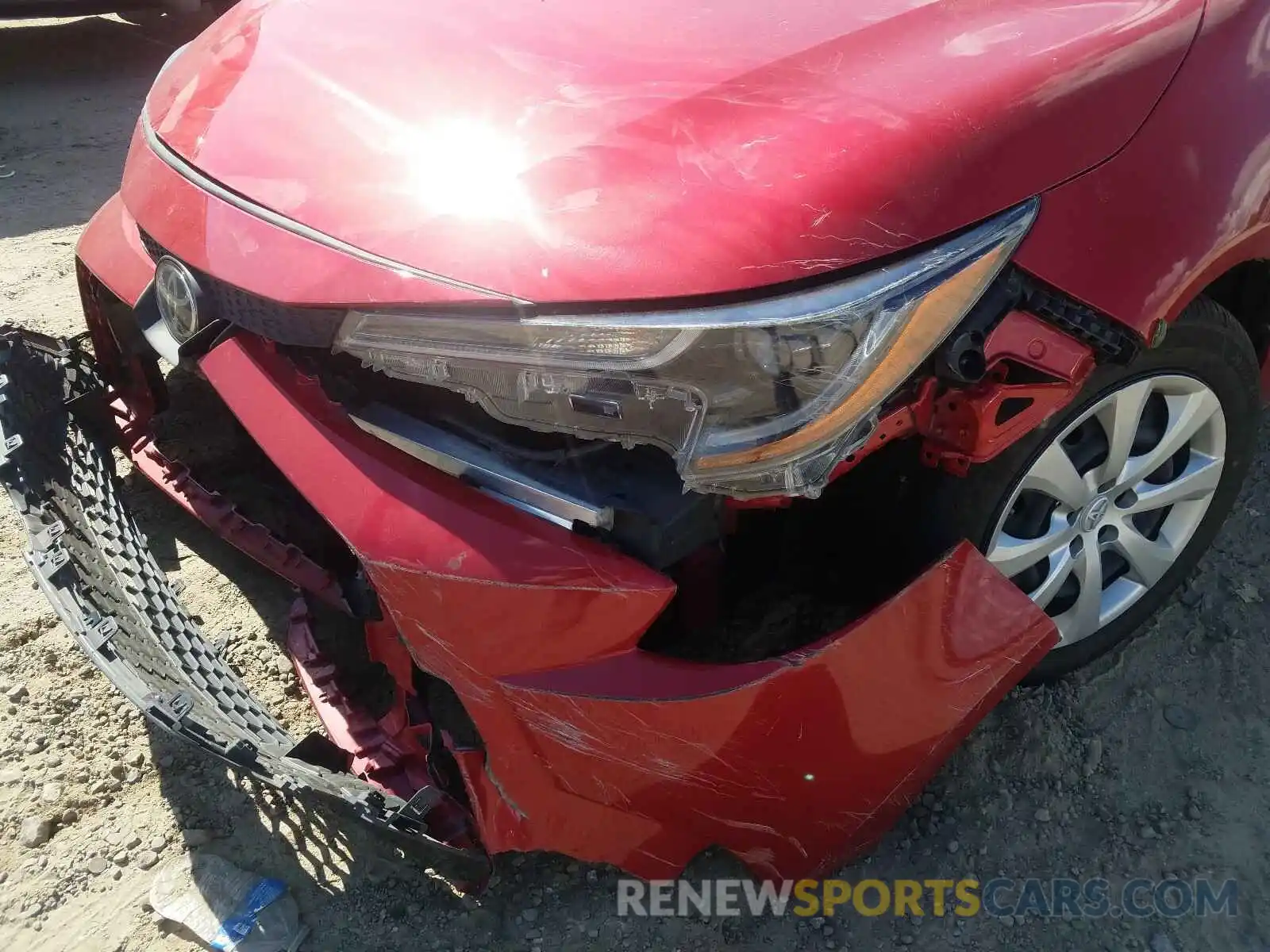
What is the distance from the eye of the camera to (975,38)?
1.73 m

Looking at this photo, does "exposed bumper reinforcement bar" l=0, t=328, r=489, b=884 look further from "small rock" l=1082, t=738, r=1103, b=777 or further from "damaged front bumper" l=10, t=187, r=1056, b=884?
"small rock" l=1082, t=738, r=1103, b=777

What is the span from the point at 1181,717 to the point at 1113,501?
0.62 meters

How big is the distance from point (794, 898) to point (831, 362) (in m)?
1.16

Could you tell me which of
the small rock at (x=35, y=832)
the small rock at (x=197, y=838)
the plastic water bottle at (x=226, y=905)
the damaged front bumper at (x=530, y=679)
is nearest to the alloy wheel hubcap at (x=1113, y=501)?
the damaged front bumper at (x=530, y=679)

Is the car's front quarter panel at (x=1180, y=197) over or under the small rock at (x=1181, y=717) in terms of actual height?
over

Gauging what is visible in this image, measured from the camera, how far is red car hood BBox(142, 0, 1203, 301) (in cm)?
145

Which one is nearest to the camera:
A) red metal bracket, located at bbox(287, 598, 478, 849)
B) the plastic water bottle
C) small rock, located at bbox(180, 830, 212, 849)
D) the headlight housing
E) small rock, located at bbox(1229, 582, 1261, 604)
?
the headlight housing

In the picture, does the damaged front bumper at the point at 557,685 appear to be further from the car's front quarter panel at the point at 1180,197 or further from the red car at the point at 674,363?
the car's front quarter panel at the point at 1180,197

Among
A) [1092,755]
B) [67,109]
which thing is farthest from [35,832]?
[67,109]

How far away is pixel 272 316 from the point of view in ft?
5.48

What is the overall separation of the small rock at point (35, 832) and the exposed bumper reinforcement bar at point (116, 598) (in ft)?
2.02

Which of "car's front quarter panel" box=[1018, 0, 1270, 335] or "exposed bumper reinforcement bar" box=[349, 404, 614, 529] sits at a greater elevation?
"car's front quarter panel" box=[1018, 0, 1270, 335]

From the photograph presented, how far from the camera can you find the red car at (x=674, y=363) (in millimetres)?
1472

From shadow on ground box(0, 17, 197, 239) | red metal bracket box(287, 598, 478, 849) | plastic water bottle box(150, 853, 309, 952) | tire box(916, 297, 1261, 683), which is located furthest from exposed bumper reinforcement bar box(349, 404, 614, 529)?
shadow on ground box(0, 17, 197, 239)
